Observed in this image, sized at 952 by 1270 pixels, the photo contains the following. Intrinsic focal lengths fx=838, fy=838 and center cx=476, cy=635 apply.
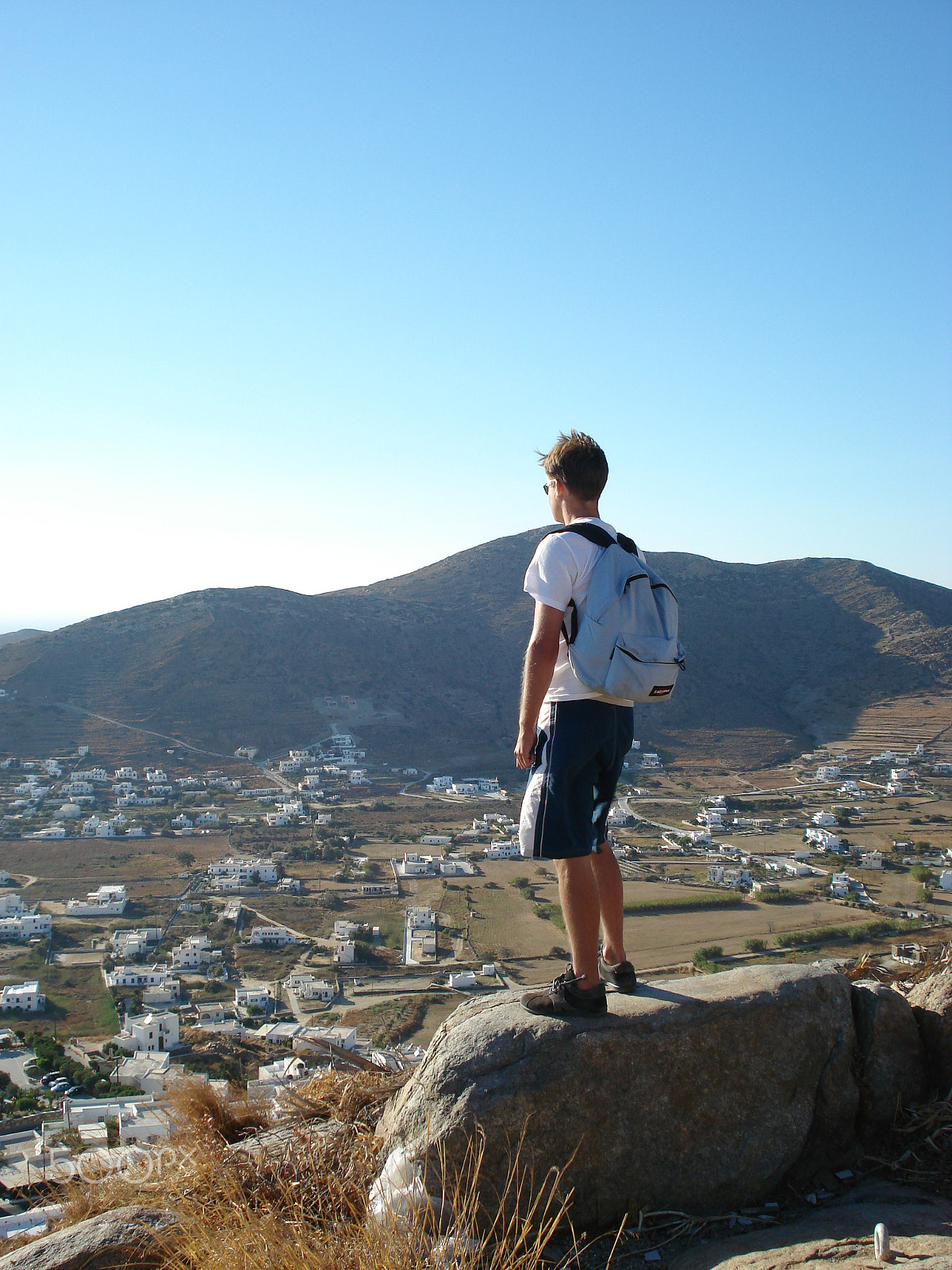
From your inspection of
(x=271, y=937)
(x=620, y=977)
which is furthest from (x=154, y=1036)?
(x=620, y=977)

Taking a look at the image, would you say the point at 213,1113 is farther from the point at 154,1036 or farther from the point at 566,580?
the point at 154,1036

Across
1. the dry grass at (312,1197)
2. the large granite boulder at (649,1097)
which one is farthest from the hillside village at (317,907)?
the large granite boulder at (649,1097)

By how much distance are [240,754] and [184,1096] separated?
112 ft

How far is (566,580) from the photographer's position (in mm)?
2992

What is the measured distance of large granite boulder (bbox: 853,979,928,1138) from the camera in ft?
10.4

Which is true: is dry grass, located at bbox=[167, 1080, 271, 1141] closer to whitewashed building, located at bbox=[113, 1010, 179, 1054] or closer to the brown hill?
whitewashed building, located at bbox=[113, 1010, 179, 1054]

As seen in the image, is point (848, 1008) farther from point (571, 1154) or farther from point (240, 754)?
point (240, 754)

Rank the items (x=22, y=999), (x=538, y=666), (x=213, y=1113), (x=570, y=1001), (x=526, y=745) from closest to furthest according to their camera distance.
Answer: (x=538, y=666)
(x=526, y=745)
(x=570, y=1001)
(x=213, y=1113)
(x=22, y=999)

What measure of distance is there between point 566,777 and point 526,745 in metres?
0.19

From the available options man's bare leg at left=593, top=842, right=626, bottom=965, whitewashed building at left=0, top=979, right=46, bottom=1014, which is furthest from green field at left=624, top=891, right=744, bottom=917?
man's bare leg at left=593, top=842, right=626, bottom=965

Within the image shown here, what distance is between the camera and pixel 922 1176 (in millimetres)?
2855

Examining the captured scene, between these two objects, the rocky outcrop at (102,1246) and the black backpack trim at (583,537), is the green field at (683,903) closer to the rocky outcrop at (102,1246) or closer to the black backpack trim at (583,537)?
the rocky outcrop at (102,1246)

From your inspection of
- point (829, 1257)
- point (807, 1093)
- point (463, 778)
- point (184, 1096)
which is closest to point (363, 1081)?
point (184, 1096)

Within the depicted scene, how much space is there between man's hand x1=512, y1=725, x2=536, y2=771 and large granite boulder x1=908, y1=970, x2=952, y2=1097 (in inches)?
78.1
